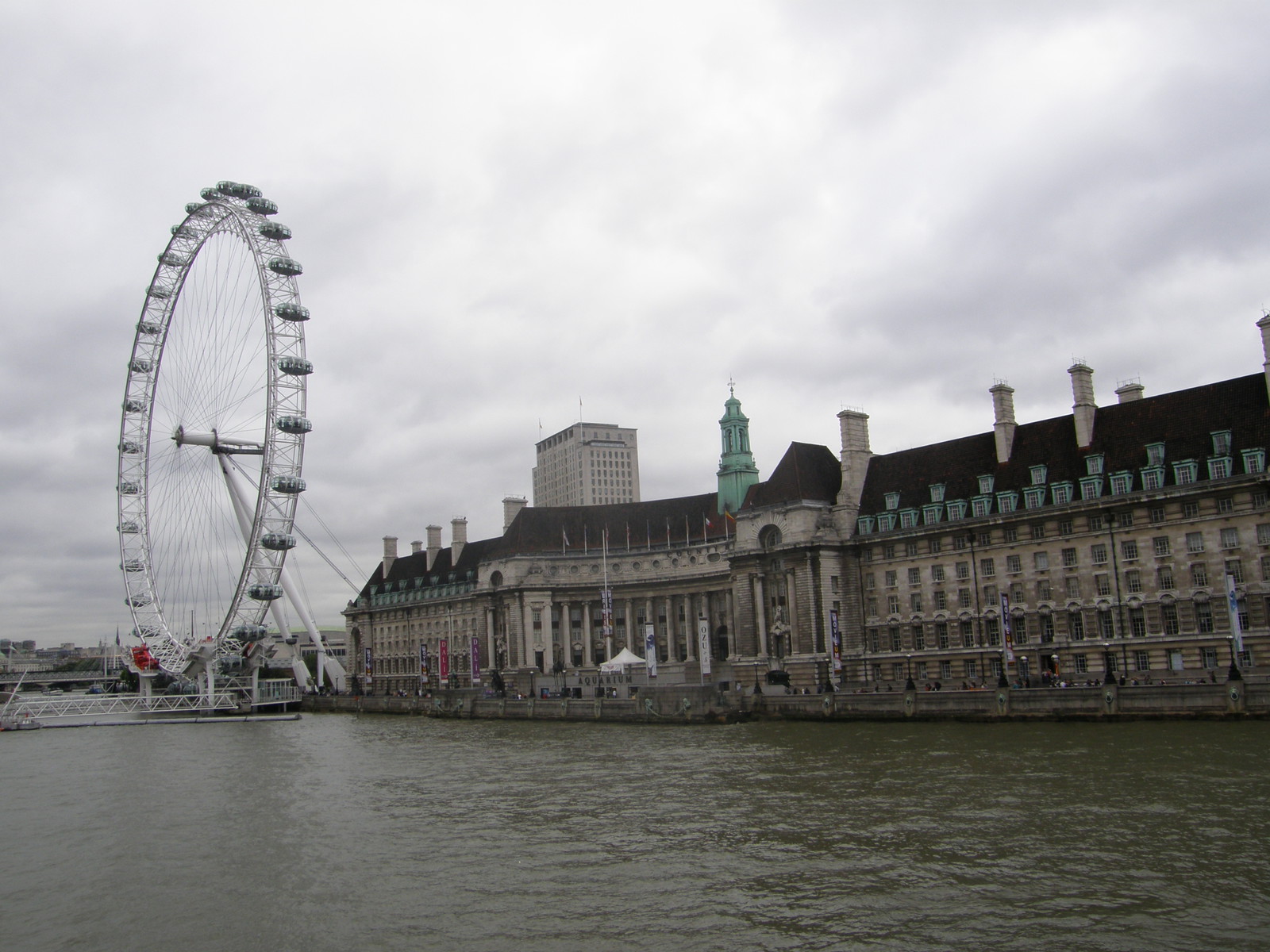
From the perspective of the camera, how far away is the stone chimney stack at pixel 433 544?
5679 inches

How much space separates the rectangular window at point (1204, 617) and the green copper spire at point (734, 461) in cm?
5543

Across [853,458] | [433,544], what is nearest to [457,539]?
[433,544]

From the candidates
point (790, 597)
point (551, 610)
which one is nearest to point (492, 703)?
point (790, 597)

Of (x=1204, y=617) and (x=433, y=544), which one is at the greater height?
(x=433, y=544)

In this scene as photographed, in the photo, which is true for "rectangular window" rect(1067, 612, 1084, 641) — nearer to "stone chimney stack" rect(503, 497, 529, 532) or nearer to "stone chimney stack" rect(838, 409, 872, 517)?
"stone chimney stack" rect(838, 409, 872, 517)

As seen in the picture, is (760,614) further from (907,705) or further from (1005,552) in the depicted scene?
(907,705)

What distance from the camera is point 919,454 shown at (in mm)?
83062

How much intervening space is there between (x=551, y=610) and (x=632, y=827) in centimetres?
9015

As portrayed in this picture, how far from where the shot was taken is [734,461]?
4513 inches

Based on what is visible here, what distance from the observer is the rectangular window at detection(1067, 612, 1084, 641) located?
66938mm

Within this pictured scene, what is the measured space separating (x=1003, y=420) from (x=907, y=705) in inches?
977

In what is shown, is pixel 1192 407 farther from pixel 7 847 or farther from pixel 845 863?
pixel 7 847

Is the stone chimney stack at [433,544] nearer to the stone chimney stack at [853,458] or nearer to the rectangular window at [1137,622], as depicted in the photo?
the stone chimney stack at [853,458]

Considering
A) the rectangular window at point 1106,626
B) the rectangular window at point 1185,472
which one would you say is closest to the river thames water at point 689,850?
the rectangular window at point 1106,626
